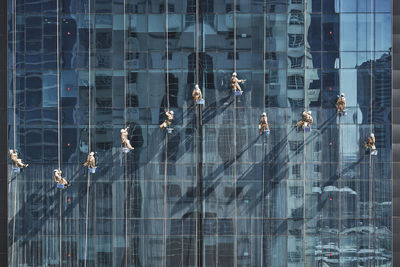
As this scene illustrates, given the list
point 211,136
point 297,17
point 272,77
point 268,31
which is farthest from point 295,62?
point 211,136

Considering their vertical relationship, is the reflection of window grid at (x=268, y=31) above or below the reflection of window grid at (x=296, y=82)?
above

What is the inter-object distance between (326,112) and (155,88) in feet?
25.2

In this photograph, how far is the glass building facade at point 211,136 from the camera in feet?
72.4

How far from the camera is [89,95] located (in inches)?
877

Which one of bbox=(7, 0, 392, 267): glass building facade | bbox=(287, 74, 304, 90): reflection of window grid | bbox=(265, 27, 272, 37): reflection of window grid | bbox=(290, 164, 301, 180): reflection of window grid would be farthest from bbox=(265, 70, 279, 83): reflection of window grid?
bbox=(290, 164, 301, 180): reflection of window grid

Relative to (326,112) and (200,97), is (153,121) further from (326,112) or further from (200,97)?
(326,112)

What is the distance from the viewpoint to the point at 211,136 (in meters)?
22.2

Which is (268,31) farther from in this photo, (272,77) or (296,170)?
(296,170)

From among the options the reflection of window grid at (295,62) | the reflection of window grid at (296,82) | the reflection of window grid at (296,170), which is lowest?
the reflection of window grid at (296,170)

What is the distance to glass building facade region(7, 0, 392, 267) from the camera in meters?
22.1

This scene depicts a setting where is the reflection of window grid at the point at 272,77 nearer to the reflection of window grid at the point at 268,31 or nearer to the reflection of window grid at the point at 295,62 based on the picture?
the reflection of window grid at the point at 295,62

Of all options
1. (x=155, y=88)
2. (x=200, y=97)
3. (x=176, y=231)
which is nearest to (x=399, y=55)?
(x=200, y=97)

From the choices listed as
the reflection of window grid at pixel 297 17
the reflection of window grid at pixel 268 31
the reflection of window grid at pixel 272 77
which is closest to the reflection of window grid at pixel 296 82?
the reflection of window grid at pixel 272 77

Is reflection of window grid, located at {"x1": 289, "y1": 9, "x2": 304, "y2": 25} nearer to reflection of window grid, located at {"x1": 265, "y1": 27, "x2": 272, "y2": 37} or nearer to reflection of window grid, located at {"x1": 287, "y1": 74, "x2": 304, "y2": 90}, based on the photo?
reflection of window grid, located at {"x1": 265, "y1": 27, "x2": 272, "y2": 37}
